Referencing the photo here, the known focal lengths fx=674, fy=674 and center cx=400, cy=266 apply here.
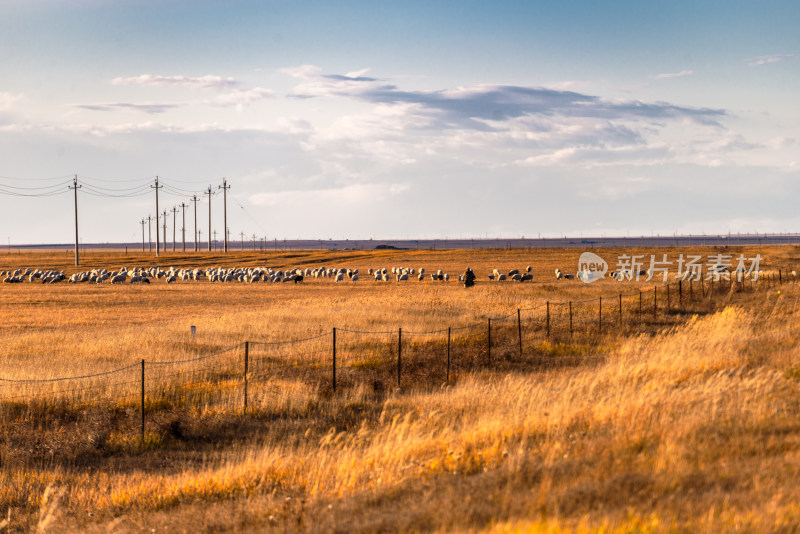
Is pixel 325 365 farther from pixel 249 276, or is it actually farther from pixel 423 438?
pixel 249 276

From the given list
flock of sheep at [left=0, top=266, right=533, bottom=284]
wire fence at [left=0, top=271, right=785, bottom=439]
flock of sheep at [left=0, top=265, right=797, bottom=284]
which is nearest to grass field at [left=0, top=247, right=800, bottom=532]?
wire fence at [left=0, top=271, right=785, bottom=439]

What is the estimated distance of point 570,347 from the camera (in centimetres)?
2314

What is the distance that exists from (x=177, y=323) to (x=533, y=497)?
92.7 ft

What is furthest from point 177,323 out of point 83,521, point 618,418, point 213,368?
point 618,418

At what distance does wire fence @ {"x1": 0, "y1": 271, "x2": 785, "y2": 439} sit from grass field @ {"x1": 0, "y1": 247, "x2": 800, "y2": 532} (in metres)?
0.15
